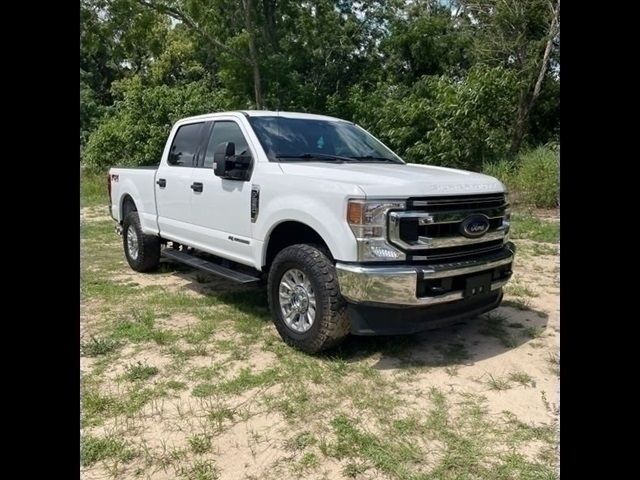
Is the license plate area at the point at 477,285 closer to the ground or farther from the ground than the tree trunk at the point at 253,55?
closer to the ground

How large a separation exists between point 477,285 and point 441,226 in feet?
1.89

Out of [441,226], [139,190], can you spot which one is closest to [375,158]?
[441,226]

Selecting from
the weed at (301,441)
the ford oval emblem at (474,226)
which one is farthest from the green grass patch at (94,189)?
the weed at (301,441)

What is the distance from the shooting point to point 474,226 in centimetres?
407

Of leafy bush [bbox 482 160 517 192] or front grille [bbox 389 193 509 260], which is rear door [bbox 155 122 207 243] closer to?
front grille [bbox 389 193 509 260]

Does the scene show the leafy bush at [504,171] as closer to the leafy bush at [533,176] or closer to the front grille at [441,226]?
the leafy bush at [533,176]

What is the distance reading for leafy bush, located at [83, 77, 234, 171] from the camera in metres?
18.8

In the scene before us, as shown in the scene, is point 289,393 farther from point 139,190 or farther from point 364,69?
point 364,69

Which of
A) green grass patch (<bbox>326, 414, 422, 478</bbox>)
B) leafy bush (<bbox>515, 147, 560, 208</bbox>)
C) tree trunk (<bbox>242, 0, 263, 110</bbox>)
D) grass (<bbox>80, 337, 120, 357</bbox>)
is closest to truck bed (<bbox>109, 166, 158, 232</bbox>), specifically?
grass (<bbox>80, 337, 120, 357</bbox>)

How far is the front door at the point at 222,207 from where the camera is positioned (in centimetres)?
486

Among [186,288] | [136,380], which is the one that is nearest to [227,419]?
[136,380]

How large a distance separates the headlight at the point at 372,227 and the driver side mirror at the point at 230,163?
135 cm
